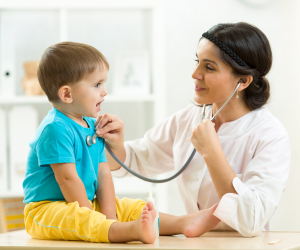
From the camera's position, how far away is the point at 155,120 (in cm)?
264

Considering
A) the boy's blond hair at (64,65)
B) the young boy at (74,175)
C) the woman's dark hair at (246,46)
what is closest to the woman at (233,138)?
the woman's dark hair at (246,46)

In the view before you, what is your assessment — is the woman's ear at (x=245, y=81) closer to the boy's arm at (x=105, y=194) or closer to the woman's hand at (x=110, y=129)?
the woman's hand at (x=110, y=129)

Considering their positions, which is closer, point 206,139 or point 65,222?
point 65,222

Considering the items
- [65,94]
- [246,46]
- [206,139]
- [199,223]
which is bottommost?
[199,223]

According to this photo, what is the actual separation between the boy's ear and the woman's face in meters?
0.49

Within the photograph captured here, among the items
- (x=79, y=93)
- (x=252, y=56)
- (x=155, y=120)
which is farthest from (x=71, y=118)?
(x=155, y=120)

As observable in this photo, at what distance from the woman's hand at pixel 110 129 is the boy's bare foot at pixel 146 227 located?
0.40 metres

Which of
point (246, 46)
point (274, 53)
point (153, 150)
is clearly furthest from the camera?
point (274, 53)

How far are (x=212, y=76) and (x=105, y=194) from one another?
1.87ft

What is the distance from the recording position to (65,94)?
117cm

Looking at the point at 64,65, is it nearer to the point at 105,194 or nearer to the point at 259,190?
the point at 105,194

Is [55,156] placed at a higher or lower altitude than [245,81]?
lower

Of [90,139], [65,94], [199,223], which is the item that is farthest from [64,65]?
[199,223]

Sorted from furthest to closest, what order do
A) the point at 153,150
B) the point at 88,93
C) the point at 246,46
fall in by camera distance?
the point at 153,150 < the point at 246,46 < the point at 88,93
